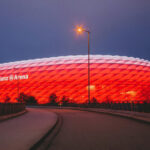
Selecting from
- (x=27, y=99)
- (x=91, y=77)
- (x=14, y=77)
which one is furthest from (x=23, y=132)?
(x=14, y=77)

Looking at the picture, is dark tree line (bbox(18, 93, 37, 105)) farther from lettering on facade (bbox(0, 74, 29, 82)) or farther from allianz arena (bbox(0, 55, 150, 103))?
lettering on facade (bbox(0, 74, 29, 82))

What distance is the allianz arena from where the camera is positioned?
56.4 meters

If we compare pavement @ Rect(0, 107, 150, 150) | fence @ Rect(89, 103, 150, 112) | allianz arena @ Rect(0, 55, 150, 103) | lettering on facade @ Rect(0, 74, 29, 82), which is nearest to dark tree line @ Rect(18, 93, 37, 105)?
allianz arena @ Rect(0, 55, 150, 103)

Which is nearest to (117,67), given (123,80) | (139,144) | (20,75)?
(123,80)

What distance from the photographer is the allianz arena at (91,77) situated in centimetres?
5638

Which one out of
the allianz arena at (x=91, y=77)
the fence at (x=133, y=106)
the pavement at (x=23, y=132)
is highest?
the allianz arena at (x=91, y=77)

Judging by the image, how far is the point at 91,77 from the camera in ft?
185

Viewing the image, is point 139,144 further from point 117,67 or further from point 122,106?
point 117,67

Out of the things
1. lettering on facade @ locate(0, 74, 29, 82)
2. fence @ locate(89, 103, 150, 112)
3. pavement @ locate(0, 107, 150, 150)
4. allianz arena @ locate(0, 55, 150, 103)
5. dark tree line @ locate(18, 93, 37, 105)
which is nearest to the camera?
pavement @ locate(0, 107, 150, 150)

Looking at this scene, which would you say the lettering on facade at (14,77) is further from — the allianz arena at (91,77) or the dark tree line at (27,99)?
the dark tree line at (27,99)

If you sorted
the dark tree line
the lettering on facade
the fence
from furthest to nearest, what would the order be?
→ the lettering on facade
the dark tree line
the fence

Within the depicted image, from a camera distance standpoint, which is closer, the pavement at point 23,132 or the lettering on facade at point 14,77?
the pavement at point 23,132

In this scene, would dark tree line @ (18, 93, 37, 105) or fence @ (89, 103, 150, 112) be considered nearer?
fence @ (89, 103, 150, 112)

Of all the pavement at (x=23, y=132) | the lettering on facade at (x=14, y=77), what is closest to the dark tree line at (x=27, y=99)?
the lettering on facade at (x=14, y=77)
